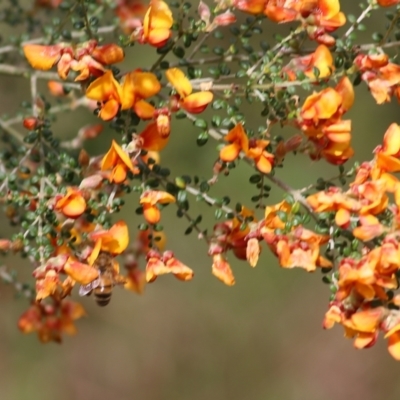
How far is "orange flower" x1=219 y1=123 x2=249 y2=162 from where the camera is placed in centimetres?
115

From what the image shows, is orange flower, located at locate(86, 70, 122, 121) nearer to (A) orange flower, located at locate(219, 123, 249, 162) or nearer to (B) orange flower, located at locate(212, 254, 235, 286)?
(A) orange flower, located at locate(219, 123, 249, 162)

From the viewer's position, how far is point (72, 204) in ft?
3.76

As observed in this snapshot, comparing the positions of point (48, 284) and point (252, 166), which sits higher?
point (252, 166)

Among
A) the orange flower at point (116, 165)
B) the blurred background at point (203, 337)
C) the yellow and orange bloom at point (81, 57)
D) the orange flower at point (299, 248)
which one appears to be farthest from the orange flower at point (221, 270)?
the blurred background at point (203, 337)

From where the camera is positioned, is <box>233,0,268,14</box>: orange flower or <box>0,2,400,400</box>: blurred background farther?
<box>0,2,400,400</box>: blurred background

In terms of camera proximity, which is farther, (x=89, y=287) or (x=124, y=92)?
(x=89, y=287)

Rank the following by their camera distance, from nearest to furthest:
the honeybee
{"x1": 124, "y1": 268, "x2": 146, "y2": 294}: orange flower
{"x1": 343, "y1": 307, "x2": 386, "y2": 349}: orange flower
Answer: {"x1": 343, "y1": 307, "x2": 386, "y2": 349}: orange flower
the honeybee
{"x1": 124, "y1": 268, "x2": 146, "y2": 294}: orange flower

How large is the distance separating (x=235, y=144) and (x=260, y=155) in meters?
0.05

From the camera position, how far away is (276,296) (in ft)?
12.5

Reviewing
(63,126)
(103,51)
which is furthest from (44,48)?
(63,126)

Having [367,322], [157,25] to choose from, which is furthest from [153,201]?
[367,322]

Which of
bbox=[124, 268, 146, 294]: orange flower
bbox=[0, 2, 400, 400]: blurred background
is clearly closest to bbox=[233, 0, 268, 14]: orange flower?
bbox=[124, 268, 146, 294]: orange flower

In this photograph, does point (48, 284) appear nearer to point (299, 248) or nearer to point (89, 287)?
point (89, 287)

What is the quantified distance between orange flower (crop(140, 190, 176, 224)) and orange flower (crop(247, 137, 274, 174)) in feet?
0.53
